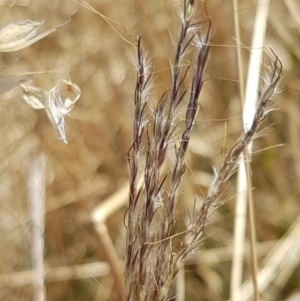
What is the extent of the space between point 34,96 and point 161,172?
122mm

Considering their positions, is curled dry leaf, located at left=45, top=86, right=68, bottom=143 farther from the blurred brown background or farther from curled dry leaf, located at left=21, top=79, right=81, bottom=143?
the blurred brown background

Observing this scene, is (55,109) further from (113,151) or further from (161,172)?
(113,151)

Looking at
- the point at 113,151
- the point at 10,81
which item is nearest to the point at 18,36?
the point at 10,81

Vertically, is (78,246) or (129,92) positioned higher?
(129,92)

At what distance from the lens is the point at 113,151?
3.57 ft

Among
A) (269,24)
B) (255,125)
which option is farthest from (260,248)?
(255,125)

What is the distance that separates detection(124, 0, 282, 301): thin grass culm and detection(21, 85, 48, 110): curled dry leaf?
84 millimetres

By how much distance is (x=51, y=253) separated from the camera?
1062mm

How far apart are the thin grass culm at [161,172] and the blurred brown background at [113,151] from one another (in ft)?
2.02

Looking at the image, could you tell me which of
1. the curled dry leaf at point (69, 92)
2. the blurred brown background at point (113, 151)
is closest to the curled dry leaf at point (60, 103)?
the curled dry leaf at point (69, 92)

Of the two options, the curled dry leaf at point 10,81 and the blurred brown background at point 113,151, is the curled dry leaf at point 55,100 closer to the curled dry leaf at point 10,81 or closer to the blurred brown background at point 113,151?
the curled dry leaf at point 10,81

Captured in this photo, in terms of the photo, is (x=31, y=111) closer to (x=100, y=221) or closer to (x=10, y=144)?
(x=10, y=144)

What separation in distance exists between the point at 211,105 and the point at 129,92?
0.19m

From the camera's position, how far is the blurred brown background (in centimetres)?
98
